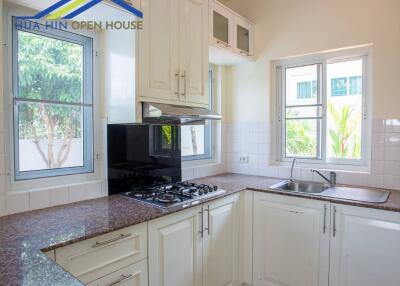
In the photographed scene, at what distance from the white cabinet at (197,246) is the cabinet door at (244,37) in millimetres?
1499

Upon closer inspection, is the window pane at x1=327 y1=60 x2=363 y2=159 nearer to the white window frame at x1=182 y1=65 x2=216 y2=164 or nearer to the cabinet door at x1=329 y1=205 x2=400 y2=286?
the cabinet door at x1=329 y1=205 x2=400 y2=286

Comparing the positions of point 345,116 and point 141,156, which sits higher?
point 345,116

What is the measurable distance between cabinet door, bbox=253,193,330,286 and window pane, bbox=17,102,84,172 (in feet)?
4.92

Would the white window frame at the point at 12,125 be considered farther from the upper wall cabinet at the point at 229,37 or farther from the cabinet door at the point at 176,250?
the upper wall cabinet at the point at 229,37

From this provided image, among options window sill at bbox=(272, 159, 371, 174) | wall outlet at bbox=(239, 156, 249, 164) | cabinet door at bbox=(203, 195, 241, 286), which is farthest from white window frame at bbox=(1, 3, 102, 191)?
window sill at bbox=(272, 159, 371, 174)

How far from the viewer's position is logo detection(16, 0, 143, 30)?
165 centimetres

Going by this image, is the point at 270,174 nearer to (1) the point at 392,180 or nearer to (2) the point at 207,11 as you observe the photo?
(1) the point at 392,180

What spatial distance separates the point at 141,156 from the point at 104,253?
40.5 inches

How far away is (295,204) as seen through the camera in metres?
2.15

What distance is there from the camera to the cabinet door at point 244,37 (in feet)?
9.00

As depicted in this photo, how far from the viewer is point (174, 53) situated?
6.87 feet

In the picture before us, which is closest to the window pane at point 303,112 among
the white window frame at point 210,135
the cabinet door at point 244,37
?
the cabinet door at point 244,37

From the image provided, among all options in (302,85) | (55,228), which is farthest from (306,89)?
(55,228)

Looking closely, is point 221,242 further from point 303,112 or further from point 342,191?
point 303,112
